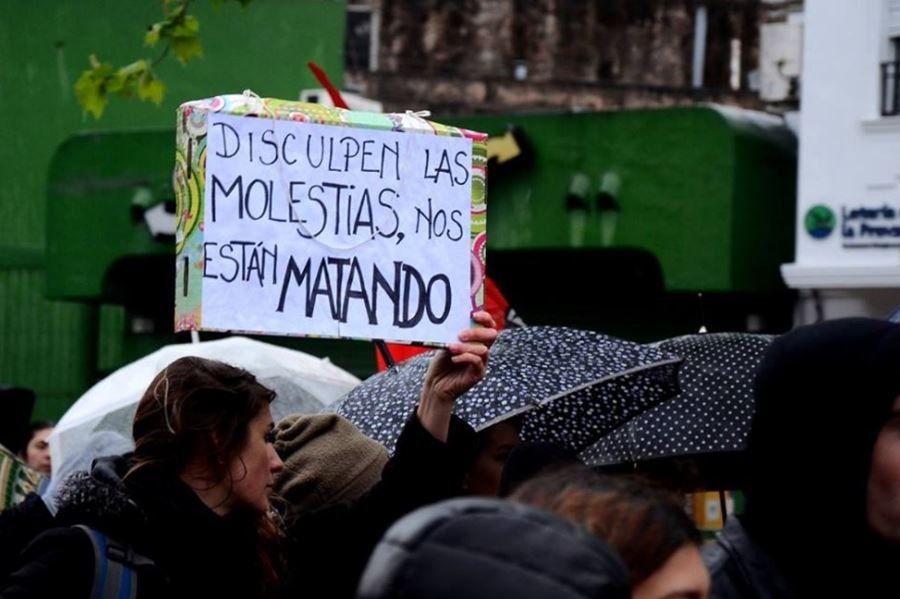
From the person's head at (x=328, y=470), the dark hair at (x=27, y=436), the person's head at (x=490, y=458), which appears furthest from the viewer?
the dark hair at (x=27, y=436)

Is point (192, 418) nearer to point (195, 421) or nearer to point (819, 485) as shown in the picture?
point (195, 421)

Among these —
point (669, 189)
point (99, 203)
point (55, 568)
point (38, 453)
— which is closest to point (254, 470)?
point (55, 568)

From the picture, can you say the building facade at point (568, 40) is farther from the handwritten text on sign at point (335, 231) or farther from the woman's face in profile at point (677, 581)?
the woman's face in profile at point (677, 581)

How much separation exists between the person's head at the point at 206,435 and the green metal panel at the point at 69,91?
55.1 ft

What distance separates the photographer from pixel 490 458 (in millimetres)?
5344

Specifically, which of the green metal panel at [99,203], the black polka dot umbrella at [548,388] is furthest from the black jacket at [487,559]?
the green metal panel at [99,203]

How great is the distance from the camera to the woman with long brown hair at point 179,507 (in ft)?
13.3

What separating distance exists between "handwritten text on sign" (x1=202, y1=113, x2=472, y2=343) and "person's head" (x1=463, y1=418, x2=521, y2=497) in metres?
0.70

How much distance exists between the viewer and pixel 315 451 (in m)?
5.11

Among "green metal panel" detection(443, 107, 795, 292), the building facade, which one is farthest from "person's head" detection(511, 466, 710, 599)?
the building facade

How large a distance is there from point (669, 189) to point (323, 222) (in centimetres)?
1350

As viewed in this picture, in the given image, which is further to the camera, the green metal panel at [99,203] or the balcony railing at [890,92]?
the green metal panel at [99,203]

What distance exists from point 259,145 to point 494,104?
99.9 feet

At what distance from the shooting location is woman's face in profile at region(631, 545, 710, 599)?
2693 millimetres
